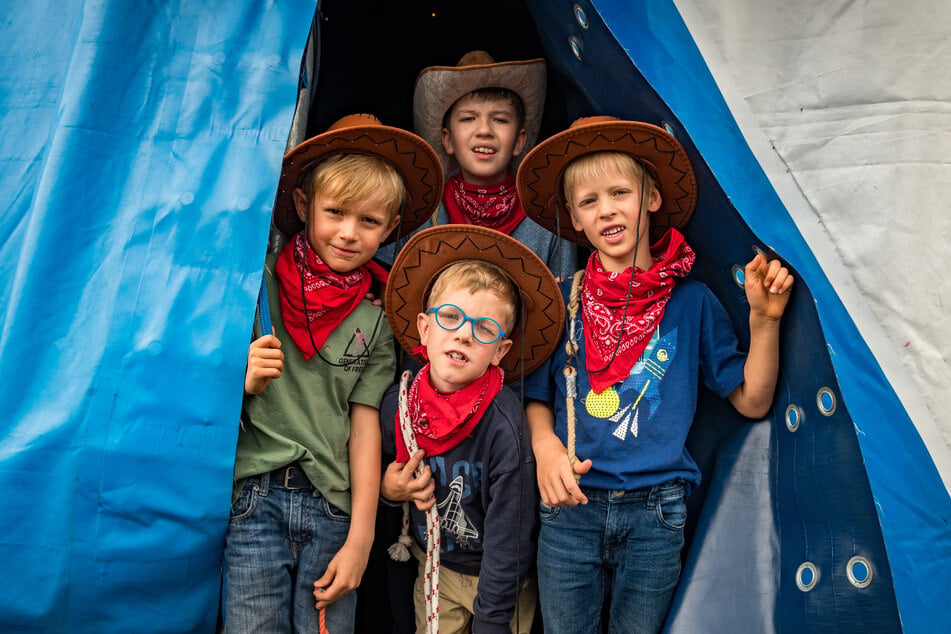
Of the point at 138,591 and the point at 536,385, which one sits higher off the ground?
the point at 536,385

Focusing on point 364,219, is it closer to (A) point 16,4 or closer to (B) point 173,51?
(B) point 173,51

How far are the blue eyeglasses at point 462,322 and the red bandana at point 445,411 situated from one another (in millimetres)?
100

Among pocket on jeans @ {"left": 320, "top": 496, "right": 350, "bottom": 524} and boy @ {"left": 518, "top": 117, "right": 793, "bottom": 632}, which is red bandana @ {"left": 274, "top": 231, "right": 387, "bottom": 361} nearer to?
pocket on jeans @ {"left": 320, "top": 496, "right": 350, "bottom": 524}

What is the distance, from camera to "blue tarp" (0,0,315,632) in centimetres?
153

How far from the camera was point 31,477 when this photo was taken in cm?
152

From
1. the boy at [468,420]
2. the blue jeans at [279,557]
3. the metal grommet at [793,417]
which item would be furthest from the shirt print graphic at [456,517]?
the metal grommet at [793,417]

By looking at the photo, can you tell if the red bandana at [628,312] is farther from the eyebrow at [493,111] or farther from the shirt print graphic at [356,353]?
the eyebrow at [493,111]

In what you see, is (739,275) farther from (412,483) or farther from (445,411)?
(412,483)

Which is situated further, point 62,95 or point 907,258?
point 62,95

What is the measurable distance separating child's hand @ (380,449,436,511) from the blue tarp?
0.41m

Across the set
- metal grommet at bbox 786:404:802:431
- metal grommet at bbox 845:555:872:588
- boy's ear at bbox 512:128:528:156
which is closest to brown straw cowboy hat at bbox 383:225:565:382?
metal grommet at bbox 786:404:802:431

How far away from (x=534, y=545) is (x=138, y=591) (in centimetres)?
86

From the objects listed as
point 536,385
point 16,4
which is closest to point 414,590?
point 536,385

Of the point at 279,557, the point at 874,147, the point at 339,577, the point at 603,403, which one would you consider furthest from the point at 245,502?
the point at 874,147
